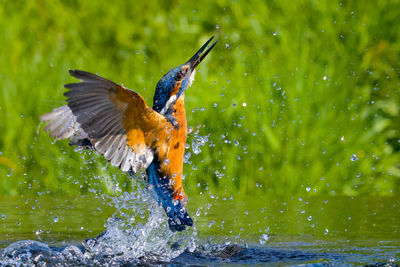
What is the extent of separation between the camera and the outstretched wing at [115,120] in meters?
4.02

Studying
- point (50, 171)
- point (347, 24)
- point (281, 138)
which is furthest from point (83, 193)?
point (347, 24)

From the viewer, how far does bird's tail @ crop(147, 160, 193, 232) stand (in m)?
4.58

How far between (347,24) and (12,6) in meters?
3.56

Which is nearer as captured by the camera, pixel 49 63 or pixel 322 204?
pixel 322 204

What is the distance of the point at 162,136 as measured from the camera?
4.44 metres

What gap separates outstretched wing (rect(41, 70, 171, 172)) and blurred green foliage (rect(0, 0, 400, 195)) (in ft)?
7.02

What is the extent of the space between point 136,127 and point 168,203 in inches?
23.1

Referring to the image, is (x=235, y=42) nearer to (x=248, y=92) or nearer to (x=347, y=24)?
(x=248, y=92)

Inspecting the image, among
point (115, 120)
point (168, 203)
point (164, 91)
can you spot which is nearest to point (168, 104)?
point (164, 91)

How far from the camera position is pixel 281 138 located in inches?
268

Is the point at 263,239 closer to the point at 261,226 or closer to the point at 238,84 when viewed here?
the point at 261,226

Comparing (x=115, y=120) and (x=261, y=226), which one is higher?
(x=115, y=120)

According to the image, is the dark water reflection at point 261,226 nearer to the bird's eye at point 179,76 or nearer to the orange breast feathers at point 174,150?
the orange breast feathers at point 174,150

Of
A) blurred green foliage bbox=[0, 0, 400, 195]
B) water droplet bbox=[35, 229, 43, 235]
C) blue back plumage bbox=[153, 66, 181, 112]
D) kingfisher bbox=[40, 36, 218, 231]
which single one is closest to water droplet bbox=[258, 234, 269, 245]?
kingfisher bbox=[40, 36, 218, 231]
